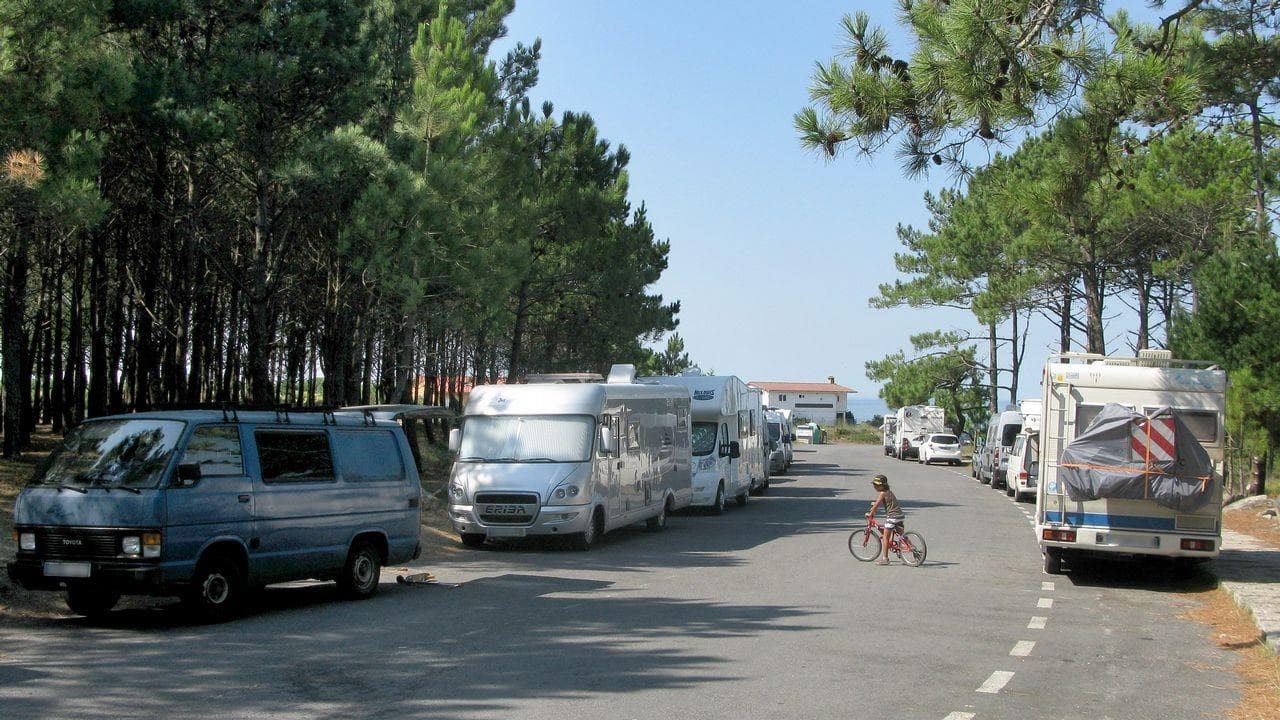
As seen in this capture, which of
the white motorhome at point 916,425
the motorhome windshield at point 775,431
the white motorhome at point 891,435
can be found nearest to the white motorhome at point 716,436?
the motorhome windshield at point 775,431

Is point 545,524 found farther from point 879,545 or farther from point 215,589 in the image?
point 215,589

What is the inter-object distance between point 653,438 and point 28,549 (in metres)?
12.8

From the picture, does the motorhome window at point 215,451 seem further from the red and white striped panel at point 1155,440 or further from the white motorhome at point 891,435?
the white motorhome at point 891,435

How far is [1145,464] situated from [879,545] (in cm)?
467

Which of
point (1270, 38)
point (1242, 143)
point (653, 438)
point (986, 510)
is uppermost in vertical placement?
point (1242, 143)

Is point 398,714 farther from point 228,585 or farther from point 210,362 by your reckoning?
point 210,362

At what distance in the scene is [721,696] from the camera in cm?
811

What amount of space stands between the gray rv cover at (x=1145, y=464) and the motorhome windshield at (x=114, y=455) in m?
10.7

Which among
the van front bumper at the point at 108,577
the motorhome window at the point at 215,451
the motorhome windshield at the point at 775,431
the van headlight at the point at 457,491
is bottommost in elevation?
the van front bumper at the point at 108,577

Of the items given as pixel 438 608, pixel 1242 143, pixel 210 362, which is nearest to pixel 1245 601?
pixel 438 608

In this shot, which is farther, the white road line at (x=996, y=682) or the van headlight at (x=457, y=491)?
the van headlight at (x=457, y=491)

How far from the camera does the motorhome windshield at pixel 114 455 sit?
A: 10648 mm

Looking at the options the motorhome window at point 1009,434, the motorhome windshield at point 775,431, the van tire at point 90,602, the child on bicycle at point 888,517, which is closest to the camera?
the van tire at point 90,602

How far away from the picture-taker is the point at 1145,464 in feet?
47.7
